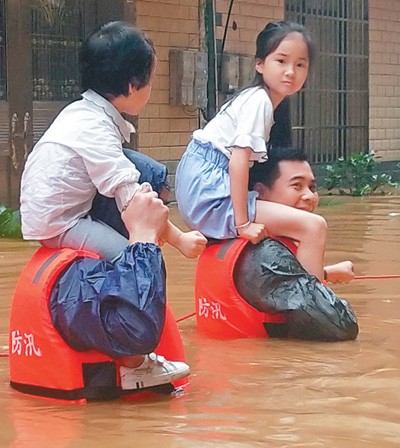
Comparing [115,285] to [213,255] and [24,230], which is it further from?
[213,255]

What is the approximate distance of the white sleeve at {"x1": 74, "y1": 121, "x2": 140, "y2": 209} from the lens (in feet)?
10.8

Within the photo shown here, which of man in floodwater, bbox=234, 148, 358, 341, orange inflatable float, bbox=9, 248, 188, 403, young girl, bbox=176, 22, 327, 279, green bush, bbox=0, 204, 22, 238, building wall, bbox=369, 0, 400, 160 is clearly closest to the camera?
orange inflatable float, bbox=9, 248, 188, 403

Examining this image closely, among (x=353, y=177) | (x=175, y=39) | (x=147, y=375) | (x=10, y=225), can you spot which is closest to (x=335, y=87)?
(x=353, y=177)

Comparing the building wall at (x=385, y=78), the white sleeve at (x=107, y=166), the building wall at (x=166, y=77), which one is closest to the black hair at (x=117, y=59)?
the white sleeve at (x=107, y=166)

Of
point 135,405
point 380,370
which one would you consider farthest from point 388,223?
point 135,405

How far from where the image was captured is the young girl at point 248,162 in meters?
4.30

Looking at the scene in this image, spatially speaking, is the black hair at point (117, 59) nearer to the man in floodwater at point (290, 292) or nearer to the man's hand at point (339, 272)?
the man in floodwater at point (290, 292)

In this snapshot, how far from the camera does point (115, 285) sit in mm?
3199

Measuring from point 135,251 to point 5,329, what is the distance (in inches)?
57.3

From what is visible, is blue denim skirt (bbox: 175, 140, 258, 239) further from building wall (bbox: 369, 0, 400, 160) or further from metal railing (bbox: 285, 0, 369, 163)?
building wall (bbox: 369, 0, 400, 160)

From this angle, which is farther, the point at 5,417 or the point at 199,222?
the point at 199,222

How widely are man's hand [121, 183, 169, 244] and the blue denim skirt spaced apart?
1088mm

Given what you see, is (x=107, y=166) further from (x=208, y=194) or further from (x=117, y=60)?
(x=208, y=194)

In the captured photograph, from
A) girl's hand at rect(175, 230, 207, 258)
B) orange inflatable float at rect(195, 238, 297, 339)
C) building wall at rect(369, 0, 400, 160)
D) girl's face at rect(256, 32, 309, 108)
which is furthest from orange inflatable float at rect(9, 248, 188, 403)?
building wall at rect(369, 0, 400, 160)
